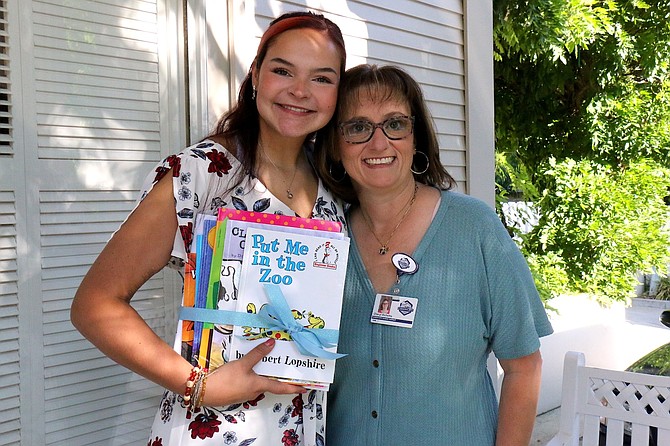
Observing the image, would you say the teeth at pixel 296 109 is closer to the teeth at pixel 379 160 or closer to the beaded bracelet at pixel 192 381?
the teeth at pixel 379 160

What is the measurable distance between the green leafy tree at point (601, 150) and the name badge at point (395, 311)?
6929 mm

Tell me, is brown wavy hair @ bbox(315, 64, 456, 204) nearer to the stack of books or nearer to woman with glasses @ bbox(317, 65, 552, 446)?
woman with glasses @ bbox(317, 65, 552, 446)

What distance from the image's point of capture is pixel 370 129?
1945 mm

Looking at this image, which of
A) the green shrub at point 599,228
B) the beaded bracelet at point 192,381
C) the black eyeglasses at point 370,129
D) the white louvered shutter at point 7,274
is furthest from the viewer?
the green shrub at point 599,228

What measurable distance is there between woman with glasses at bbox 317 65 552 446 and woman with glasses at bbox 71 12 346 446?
0.11 metres

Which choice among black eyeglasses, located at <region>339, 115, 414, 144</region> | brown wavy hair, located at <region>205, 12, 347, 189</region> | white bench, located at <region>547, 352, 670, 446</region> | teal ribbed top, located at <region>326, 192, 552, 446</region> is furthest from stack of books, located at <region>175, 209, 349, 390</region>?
white bench, located at <region>547, 352, 670, 446</region>

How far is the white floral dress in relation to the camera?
1659mm

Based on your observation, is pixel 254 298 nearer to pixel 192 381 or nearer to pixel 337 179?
pixel 192 381

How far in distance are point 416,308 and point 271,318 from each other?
1.48 ft

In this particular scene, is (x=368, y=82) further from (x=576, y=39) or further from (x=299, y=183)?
(x=576, y=39)

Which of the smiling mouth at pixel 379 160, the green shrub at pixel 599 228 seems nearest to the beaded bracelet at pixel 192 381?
the smiling mouth at pixel 379 160

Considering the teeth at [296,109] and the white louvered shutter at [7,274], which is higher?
the teeth at [296,109]

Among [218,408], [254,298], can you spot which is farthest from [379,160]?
[218,408]

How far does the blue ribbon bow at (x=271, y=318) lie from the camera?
1615 millimetres
